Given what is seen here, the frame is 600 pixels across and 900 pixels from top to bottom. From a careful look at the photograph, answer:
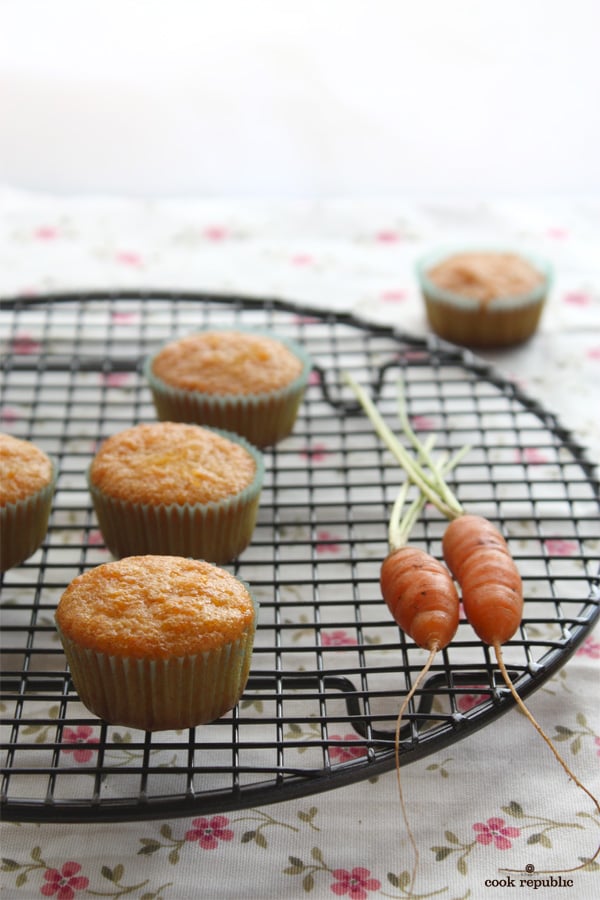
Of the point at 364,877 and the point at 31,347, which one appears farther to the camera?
the point at 31,347

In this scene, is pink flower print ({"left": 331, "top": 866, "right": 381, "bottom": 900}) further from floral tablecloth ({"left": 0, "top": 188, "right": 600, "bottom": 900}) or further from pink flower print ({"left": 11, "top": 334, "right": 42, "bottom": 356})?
pink flower print ({"left": 11, "top": 334, "right": 42, "bottom": 356})

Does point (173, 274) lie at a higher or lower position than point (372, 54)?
lower

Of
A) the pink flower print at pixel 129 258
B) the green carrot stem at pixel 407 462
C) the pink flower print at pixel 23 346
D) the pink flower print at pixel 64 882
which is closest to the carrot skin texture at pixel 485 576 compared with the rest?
the green carrot stem at pixel 407 462

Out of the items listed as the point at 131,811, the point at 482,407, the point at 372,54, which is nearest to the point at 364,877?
the point at 131,811

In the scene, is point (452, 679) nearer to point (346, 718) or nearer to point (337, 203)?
point (346, 718)

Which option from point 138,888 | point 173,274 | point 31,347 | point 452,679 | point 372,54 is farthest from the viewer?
point 372,54
